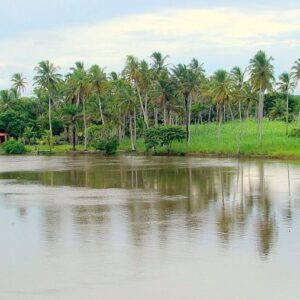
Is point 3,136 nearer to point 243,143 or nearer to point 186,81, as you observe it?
point 186,81

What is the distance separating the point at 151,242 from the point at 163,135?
2173 inches

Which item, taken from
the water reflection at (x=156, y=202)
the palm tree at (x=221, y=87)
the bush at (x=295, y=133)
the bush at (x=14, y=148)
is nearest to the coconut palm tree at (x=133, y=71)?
the palm tree at (x=221, y=87)

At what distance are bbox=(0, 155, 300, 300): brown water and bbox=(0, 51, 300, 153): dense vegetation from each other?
39.3 m

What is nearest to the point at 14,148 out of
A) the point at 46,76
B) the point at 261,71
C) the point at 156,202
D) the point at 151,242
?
the point at 46,76

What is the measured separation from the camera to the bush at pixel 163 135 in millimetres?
73312

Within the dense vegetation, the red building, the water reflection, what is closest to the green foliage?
the dense vegetation

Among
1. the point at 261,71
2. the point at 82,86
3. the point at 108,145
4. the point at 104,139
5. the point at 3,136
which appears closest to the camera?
the point at 261,71

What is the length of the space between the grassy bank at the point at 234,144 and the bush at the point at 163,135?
151cm

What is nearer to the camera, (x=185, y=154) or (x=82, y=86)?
(x=185, y=154)

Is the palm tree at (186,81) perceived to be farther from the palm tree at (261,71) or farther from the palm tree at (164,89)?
the palm tree at (261,71)

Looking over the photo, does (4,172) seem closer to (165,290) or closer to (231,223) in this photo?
(231,223)

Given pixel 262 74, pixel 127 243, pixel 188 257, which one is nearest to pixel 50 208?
pixel 127 243

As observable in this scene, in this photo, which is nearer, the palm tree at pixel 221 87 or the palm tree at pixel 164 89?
the palm tree at pixel 221 87

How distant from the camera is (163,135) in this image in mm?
73312
